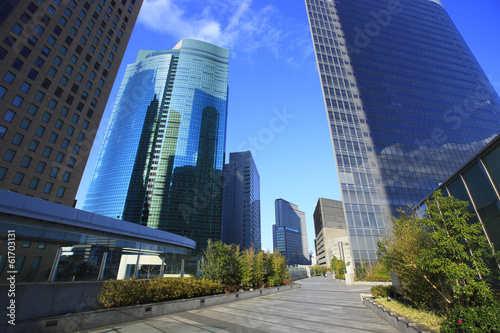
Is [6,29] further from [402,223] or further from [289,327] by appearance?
[402,223]

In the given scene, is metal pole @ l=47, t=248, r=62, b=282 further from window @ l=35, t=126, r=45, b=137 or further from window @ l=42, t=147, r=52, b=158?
window @ l=35, t=126, r=45, b=137

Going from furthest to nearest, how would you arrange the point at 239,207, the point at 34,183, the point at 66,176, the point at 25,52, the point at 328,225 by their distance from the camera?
1. the point at 239,207
2. the point at 328,225
3. the point at 66,176
4. the point at 34,183
5. the point at 25,52

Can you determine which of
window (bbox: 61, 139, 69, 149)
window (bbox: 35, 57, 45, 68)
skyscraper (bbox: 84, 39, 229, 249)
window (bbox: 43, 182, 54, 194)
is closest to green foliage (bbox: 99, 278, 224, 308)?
window (bbox: 43, 182, 54, 194)

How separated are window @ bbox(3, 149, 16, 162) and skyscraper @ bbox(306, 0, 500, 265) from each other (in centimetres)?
6498

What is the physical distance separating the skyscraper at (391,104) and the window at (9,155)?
65.0 m

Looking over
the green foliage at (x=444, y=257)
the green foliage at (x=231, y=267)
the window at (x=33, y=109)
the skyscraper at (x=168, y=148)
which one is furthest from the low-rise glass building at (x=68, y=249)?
the skyscraper at (x=168, y=148)

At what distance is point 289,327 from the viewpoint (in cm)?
1052

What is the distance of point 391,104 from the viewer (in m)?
67.4

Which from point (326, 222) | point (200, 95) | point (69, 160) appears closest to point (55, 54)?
point (69, 160)

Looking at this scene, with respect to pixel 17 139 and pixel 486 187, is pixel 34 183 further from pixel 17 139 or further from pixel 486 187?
pixel 486 187

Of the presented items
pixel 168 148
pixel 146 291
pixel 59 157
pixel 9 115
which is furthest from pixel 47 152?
pixel 168 148

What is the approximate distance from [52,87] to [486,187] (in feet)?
211

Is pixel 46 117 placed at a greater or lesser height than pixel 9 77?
lesser

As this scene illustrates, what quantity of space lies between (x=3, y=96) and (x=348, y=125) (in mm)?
72007
